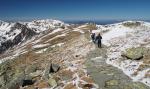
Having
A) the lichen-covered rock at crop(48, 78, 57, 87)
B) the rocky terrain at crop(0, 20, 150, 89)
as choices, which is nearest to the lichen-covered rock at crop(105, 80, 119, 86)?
the rocky terrain at crop(0, 20, 150, 89)

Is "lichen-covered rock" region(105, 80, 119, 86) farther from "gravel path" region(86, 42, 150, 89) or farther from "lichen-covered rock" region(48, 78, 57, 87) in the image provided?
"lichen-covered rock" region(48, 78, 57, 87)

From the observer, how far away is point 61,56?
5125cm

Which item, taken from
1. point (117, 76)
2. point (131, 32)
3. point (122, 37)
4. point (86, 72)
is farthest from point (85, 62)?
point (131, 32)

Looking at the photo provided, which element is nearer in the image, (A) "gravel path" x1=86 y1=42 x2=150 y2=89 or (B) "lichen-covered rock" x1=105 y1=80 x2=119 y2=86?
(A) "gravel path" x1=86 y1=42 x2=150 y2=89

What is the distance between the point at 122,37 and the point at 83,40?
30.2 feet

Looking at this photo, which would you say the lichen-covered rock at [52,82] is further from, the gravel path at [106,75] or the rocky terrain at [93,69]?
the gravel path at [106,75]

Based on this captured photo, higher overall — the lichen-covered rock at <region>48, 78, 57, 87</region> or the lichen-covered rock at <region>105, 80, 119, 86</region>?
the lichen-covered rock at <region>105, 80, 119, 86</region>

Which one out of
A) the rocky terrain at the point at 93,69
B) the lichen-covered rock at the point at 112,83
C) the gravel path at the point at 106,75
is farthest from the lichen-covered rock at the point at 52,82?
the lichen-covered rock at the point at 112,83

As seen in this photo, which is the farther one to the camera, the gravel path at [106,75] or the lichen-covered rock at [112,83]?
the lichen-covered rock at [112,83]

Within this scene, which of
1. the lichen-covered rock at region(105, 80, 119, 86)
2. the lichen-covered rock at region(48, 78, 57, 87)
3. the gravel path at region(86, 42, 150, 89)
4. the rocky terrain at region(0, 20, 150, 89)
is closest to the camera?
the gravel path at region(86, 42, 150, 89)

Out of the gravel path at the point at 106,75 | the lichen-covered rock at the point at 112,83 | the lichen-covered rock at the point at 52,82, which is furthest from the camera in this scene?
the lichen-covered rock at the point at 52,82

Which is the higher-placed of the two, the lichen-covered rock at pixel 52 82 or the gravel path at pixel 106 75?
the gravel path at pixel 106 75

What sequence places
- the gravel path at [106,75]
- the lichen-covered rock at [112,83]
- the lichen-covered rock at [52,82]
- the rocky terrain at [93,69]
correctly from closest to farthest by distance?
the gravel path at [106,75] → the lichen-covered rock at [112,83] → the rocky terrain at [93,69] → the lichen-covered rock at [52,82]

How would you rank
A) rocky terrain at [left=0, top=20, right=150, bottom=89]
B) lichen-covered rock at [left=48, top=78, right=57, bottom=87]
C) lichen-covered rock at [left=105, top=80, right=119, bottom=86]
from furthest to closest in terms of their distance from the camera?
lichen-covered rock at [left=48, top=78, right=57, bottom=87]
rocky terrain at [left=0, top=20, right=150, bottom=89]
lichen-covered rock at [left=105, top=80, right=119, bottom=86]
